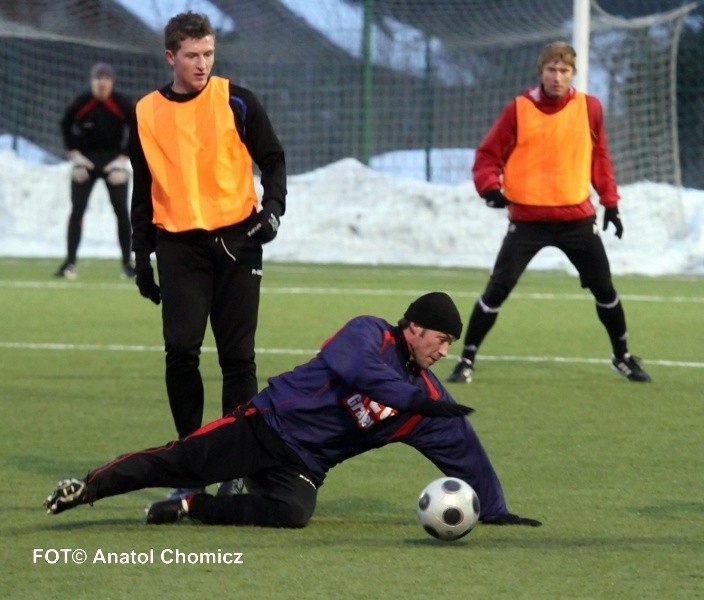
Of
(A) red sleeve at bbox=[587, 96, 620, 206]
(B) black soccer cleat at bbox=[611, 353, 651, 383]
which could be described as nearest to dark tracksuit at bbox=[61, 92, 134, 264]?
(A) red sleeve at bbox=[587, 96, 620, 206]

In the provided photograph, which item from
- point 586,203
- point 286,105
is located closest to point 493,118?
point 286,105

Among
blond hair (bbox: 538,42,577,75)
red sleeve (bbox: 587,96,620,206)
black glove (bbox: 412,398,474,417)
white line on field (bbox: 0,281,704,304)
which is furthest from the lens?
white line on field (bbox: 0,281,704,304)

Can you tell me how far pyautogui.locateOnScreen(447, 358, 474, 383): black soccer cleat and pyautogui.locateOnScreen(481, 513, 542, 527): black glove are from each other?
4089 millimetres

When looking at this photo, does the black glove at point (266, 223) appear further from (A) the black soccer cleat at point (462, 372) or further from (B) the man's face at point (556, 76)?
(A) the black soccer cleat at point (462, 372)

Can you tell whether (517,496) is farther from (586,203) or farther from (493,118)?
(493,118)

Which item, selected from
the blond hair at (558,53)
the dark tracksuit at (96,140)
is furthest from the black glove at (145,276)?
the dark tracksuit at (96,140)

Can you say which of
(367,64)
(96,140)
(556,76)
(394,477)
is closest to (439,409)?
(394,477)

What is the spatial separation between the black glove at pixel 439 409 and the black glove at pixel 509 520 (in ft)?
1.91

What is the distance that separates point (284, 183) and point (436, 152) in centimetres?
1570

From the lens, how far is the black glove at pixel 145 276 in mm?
6465

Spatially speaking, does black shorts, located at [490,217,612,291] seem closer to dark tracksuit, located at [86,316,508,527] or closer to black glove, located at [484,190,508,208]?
black glove, located at [484,190,508,208]

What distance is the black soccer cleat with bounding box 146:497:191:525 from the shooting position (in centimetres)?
581

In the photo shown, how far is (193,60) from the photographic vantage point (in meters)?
6.15

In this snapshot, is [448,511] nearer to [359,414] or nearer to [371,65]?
[359,414]
